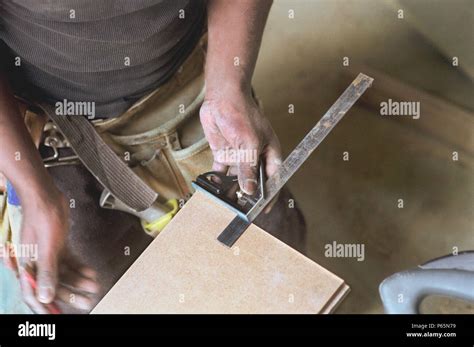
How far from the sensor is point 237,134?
0.81m

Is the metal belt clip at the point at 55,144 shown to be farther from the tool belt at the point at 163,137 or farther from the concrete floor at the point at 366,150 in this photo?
the concrete floor at the point at 366,150

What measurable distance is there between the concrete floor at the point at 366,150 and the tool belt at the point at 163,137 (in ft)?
0.40

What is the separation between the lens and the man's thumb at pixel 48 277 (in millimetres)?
820

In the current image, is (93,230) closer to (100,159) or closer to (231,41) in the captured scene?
(100,159)

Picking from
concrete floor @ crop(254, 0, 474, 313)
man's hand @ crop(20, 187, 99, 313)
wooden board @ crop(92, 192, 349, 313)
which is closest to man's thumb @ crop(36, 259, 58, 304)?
man's hand @ crop(20, 187, 99, 313)

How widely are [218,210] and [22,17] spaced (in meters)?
0.30

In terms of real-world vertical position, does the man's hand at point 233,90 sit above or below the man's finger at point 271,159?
above

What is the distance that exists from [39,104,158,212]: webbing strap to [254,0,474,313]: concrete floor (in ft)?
0.69

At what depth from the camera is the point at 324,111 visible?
908 millimetres

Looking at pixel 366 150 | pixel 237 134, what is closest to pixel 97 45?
pixel 237 134

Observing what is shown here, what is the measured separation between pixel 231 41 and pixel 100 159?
214 millimetres

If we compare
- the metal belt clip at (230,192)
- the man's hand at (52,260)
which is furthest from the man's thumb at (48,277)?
the metal belt clip at (230,192)

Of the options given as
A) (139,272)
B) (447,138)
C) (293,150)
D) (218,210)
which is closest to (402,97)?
(447,138)
